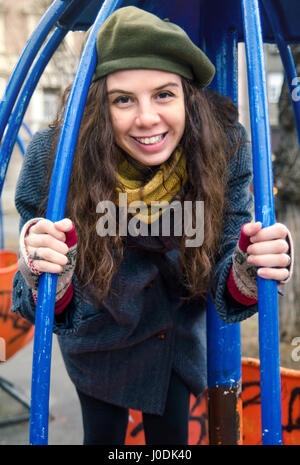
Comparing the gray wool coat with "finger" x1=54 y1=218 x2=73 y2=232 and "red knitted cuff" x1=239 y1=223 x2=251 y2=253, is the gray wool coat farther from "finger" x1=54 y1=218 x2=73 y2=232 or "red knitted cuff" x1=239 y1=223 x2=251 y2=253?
"finger" x1=54 y1=218 x2=73 y2=232

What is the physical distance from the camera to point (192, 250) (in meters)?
1.27

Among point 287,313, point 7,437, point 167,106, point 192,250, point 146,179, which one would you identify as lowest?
point 7,437

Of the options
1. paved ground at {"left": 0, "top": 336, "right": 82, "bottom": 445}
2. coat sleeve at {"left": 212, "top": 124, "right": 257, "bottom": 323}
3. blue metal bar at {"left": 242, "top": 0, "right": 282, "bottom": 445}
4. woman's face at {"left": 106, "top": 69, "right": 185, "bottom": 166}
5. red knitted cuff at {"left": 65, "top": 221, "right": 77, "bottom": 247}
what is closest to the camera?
blue metal bar at {"left": 242, "top": 0, "right": 282, "bottom": 445}

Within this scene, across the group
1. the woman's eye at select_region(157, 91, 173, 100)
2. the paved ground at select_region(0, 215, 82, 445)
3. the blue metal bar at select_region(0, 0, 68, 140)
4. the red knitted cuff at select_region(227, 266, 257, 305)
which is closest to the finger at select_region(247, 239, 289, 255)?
the red knitted cuff at select_region(227, 266, 257, 305)

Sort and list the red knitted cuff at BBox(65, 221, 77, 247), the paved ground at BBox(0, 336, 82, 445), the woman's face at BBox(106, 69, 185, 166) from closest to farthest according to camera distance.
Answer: the red knitted cuff at BBox(65, 221, 77, 247), the woman's face at BBox(106, 69, 185, 166), the paved ground at BBox(0, 336, 82, 445)

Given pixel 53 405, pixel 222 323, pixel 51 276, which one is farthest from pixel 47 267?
pixel 53 405

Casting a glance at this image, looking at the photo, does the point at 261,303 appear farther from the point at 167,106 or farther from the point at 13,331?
the point at 13,331

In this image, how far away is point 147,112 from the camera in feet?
3.65

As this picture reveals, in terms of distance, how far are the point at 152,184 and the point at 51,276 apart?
1.21ft

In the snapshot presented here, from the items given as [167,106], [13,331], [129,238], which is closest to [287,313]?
[13,331]

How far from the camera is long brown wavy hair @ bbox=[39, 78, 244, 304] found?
1.20m

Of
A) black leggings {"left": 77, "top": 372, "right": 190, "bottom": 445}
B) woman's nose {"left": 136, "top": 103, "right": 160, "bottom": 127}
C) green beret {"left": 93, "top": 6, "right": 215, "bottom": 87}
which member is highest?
green beret {"left": 93, "top": 6, "right": 215, "bottom": 87}

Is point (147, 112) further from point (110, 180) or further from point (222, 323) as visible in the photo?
point (222, 323)

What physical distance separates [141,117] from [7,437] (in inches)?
77.2
